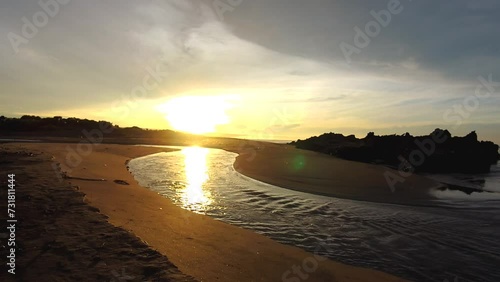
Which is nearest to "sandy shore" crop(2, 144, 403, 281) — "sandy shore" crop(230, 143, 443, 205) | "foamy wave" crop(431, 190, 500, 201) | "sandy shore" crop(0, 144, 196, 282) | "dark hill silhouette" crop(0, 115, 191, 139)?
"sandy shore" crop(0, 144, 196, 282)

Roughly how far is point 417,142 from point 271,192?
2504 cm

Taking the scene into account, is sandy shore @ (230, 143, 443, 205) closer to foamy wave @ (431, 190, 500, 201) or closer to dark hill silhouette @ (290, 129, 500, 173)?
foamy wave @ (431, 190, 500, 201)

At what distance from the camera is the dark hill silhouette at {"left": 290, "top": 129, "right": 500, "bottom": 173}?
2875 centimetres

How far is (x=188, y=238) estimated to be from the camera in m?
7.32

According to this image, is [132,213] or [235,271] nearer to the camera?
[235,271]

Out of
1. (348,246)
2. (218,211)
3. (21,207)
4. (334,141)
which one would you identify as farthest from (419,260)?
(334,141)

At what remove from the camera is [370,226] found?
31.9ft

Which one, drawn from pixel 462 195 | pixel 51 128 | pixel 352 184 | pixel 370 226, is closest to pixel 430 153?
pixel 462 195

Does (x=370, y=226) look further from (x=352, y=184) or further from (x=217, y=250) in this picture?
(x=352, y=184)

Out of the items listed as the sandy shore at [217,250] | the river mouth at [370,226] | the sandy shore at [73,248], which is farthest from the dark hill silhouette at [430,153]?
the sandy shore at [73,248]

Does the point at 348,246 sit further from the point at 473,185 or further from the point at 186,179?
the point at 473,185

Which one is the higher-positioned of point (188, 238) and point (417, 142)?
point (417, 142)

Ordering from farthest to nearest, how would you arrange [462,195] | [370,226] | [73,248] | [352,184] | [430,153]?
[430,153], [352,184], [462,195], [370,226], [73,248]

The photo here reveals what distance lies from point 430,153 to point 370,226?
24639 millimetres
